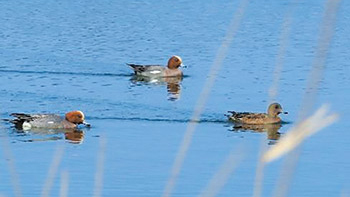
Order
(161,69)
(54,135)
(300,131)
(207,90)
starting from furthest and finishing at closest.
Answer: (161,69) < (54,135) < (207,90) < (300,131)

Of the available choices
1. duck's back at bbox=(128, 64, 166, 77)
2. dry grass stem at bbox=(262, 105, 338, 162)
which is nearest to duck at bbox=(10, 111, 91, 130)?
duck's back at bbox=(128, 64, 166, 77)

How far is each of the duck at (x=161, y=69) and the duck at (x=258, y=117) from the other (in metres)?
3.92

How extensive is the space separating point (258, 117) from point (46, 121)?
2.36 meters

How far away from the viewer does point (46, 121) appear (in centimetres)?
1170

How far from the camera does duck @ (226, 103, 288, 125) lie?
11758mm

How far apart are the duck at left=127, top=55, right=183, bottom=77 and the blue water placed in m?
0.21

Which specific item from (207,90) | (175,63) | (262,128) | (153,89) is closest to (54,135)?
(262,128)

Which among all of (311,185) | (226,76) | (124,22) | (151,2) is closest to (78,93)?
(226,76)

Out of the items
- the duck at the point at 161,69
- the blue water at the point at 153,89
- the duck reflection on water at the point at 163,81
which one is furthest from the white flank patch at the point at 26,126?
the duck at the point at 161,69

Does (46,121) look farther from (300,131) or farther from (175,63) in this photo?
(300,131)

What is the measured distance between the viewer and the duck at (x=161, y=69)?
1584 cm

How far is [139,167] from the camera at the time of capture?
8.88 metres

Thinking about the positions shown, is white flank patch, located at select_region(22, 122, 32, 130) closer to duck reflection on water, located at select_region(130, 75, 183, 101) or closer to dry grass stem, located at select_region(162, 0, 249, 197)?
duck reflection on water, located at select_region(130, 75, 183, 101)

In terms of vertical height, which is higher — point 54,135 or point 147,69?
point 147,69
